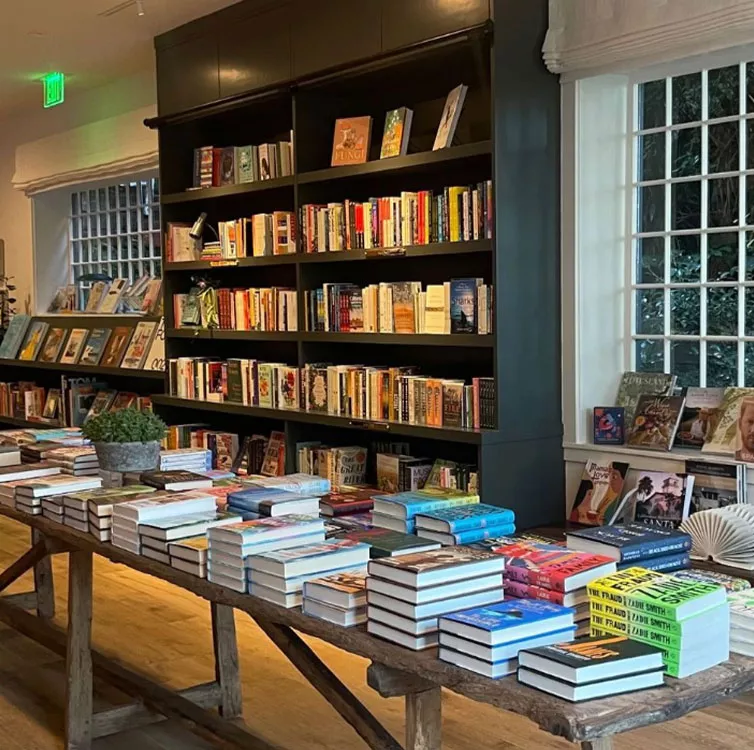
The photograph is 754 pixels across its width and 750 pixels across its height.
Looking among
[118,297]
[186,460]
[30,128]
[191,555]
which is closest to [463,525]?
[191,555]

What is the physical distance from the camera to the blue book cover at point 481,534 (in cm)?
252

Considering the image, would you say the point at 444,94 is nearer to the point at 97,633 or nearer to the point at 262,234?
the point at 262,234

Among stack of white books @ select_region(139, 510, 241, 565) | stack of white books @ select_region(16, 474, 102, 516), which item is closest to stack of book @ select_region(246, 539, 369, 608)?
stack of white books @ select_region(139, 510, 241, 565)

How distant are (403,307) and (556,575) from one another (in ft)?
9.49

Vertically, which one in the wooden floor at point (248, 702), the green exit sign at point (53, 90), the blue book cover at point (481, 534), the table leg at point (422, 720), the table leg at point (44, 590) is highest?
the green exit sign at point (53, 90)

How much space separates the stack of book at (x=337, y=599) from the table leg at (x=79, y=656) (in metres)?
1.21

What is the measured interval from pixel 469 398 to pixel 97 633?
6.30ft

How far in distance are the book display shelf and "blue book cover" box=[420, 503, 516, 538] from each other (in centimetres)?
169

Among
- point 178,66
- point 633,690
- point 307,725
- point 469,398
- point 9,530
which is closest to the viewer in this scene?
point 633,690

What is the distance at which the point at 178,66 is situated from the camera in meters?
6.06

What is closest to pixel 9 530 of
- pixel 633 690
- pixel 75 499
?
pixel 75 499

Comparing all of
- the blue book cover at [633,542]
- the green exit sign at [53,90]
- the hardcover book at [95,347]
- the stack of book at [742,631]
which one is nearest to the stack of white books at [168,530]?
the blue book cover at [633,542]

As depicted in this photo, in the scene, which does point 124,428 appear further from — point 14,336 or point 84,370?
point 14,336

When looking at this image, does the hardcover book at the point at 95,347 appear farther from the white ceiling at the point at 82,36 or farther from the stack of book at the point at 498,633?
the stack of book at the point at 498,633
